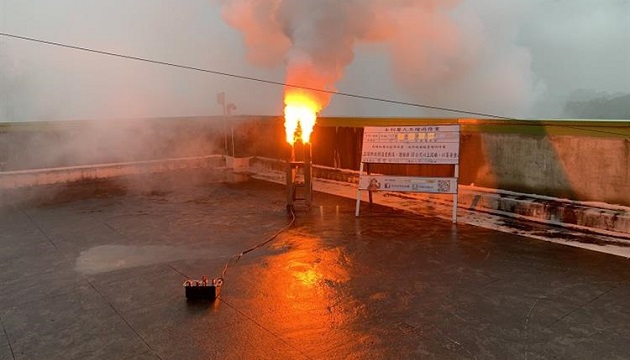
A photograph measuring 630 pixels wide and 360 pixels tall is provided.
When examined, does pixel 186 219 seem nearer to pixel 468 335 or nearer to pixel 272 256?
pixel 272 256

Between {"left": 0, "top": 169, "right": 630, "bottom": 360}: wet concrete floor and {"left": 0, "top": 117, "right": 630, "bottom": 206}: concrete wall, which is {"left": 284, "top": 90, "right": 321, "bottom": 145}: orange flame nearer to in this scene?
{"left": 0, "top": 117, "right": 630, "bottom": 206}: concrete wall

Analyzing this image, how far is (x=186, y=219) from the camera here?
875 cm

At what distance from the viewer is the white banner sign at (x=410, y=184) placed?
8383 mm

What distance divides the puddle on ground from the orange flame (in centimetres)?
351

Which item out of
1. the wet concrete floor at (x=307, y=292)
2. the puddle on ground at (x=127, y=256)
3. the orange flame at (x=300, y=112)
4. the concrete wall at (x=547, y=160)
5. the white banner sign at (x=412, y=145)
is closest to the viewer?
the wet concrete floor at (x=307, y=292)

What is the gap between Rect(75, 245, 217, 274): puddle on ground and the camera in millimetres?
6137

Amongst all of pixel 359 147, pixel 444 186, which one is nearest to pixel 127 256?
pixel 444 186

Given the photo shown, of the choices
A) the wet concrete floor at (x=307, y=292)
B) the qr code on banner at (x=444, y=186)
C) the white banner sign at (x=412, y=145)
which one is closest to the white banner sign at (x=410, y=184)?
the qr code on banner at (x=444, y=186)

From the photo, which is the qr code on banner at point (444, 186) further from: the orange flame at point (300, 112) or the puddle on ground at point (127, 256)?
the puddle on ground at point (127, 256)

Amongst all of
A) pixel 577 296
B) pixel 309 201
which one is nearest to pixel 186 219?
pixel 309 201

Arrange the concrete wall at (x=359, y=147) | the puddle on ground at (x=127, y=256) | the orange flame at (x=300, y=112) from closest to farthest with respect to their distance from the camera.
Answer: the puddle on ground at (x=127, y=256)
the concrete wall at (x=359, y=147)
the orange flame at (x=300, y=112)

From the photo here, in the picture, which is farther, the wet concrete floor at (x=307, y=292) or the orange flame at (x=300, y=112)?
the orange flame at (x=300, y=112)

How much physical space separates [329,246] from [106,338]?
11.6 feet

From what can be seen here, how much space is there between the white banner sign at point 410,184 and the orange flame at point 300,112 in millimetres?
1593
